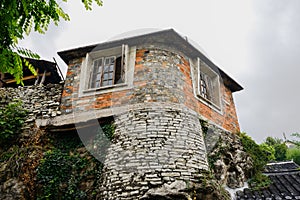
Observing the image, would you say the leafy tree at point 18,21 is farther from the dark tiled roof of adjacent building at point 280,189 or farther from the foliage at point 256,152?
the foliage at point 256,152

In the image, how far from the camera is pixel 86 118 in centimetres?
698

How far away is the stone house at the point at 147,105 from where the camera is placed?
570cm

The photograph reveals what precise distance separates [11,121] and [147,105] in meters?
4.11

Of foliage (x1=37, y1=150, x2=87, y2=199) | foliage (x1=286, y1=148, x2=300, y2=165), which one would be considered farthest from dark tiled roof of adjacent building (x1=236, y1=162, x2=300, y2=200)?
foliage (x1=286, y1=148, x2=300, y2=165)

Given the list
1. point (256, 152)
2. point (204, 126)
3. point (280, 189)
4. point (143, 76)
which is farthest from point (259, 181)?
point (143, 76)

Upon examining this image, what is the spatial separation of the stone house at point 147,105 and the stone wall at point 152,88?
0.03m

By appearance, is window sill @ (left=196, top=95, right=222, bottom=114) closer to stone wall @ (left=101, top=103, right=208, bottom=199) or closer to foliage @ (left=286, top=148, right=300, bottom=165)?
stone wall @ (left=101, top=103, right=208, bottom=199)

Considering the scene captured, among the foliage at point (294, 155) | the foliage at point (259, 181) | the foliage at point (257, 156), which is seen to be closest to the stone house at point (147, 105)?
the foliage at point (257, 156)

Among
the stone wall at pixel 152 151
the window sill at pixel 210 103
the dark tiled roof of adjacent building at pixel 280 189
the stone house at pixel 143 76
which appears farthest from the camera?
the window sill at pixel 210 103

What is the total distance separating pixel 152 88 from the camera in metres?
6.90

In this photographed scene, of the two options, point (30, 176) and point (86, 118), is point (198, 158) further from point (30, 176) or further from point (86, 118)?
point (30, 176)

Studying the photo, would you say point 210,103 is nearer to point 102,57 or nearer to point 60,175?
point 102,57

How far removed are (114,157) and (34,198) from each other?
216cm

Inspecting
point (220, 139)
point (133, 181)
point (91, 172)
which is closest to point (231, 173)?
→ point (220, 139)
